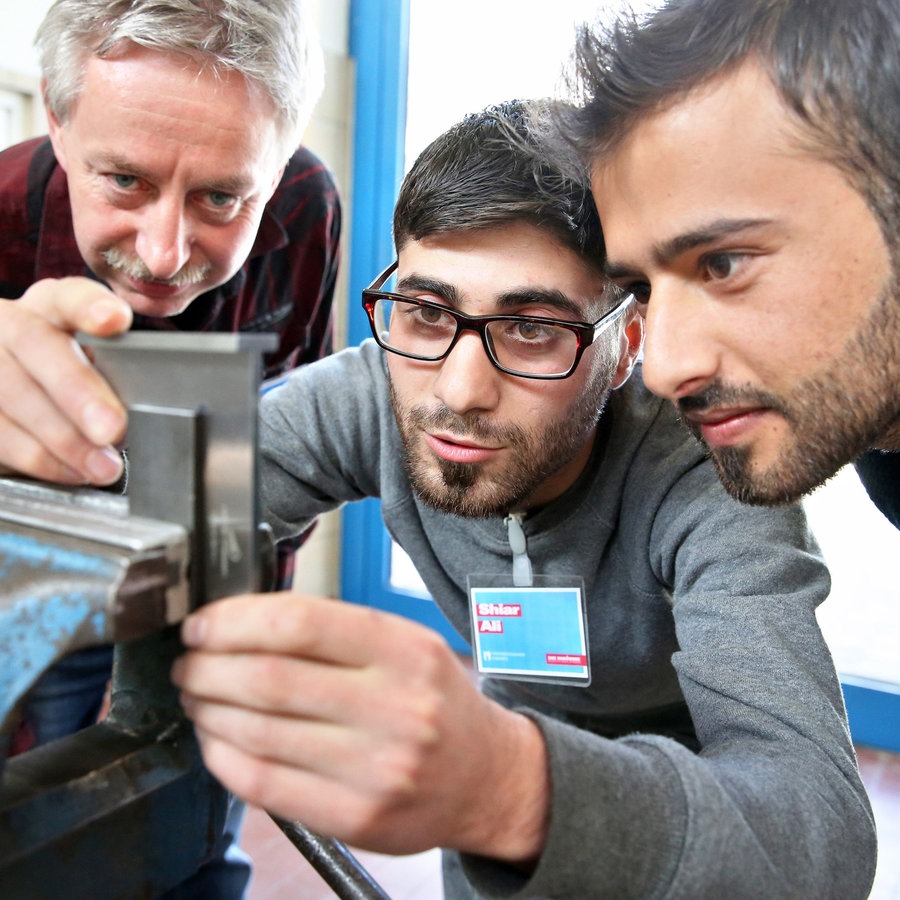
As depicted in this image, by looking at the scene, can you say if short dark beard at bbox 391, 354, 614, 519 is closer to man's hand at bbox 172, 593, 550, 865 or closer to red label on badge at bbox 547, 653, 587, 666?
red label on badge at bbox 547, 653, 587, 666

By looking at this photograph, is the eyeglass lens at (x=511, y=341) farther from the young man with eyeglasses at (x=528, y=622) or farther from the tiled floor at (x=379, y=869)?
the tiled floor at (x=379, y=869)

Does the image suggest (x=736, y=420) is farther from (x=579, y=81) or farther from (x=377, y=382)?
(x=377, y=382)

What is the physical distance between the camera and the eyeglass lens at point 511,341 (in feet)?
3.87

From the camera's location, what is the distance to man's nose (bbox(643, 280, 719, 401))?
0.93 metres

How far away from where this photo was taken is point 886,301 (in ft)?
3.02

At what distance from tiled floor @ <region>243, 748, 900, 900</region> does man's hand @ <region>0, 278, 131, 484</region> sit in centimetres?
158

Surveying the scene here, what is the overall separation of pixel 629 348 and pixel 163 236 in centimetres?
78

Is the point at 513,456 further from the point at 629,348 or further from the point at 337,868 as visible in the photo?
the point at 337,868

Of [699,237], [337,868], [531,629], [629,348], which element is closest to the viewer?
[337,868]

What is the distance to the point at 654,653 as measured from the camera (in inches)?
49.8

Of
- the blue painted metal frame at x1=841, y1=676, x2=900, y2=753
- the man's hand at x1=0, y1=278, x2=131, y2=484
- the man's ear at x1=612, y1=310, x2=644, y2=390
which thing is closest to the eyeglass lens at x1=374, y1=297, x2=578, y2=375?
the man's ear at x1=612, y1=310, x2=644, y2=390

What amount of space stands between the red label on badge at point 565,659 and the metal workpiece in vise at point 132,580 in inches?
26.5

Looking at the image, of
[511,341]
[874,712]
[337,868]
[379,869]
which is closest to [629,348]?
[511,341]

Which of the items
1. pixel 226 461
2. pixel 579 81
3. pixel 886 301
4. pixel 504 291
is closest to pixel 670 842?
pixel 226 461
